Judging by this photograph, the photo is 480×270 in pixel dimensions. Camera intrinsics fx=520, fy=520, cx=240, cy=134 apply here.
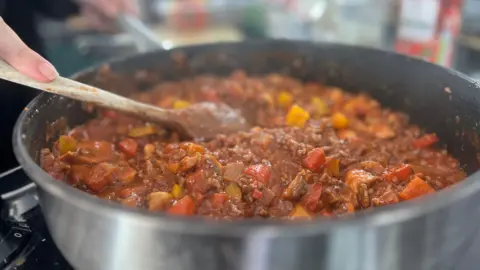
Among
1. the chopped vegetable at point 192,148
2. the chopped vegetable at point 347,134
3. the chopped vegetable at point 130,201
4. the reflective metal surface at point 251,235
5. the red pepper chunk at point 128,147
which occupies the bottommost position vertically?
the red pepper chunk at point 128,147

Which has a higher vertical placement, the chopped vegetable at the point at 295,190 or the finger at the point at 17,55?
the finger at the point at 17,55

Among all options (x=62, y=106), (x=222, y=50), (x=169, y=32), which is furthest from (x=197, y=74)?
(x=169, y=32)

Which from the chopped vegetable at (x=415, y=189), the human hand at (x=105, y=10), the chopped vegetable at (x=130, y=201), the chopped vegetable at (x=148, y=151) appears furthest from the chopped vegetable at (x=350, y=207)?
the human hand at (x=105, y=10)

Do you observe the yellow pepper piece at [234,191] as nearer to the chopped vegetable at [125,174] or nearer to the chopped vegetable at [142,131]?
the chopped vegetable at [125,174]

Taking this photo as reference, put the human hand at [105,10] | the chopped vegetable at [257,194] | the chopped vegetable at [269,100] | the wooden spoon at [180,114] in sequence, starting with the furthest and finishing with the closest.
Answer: the human hand at [105,10], the chopped vegetable at [269,100], the wooden spoon at [180,114], the chopped vegetable at [257,194]

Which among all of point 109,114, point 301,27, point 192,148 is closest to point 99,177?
point 192,148

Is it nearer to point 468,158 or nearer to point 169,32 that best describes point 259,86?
point 468,158

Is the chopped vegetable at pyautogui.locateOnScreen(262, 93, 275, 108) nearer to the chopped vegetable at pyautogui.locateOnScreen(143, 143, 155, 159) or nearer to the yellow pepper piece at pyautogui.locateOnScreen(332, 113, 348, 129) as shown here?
the yellow pepper piece at pyautogui.locateOnScreen(332, 113, 348, 129)
